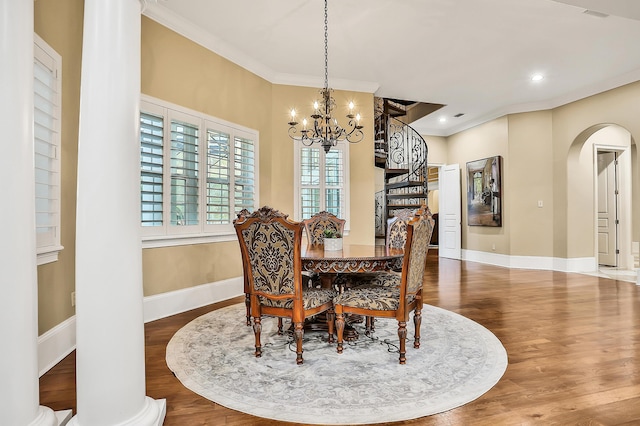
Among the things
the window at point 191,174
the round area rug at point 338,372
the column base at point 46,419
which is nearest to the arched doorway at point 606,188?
the round area rug at point 338,372

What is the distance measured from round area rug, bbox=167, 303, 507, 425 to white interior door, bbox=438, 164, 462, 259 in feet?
18.4

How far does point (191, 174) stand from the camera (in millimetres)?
4168

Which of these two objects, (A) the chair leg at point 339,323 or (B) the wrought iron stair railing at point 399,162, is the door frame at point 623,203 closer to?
(B) the wrought iron stair railing at point 399,162

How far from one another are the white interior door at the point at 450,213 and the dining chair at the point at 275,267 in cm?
684

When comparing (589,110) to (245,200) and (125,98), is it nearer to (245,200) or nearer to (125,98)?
(245,200)

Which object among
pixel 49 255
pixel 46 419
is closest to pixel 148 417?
pixel 46 419

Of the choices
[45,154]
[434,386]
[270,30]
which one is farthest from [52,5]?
[434,386]

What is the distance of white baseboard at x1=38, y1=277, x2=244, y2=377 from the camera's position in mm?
2520

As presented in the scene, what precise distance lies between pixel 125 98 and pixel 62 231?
70.1 inches

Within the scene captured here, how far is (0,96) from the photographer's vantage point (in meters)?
1.51

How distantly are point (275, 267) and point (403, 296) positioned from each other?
938 millimetres

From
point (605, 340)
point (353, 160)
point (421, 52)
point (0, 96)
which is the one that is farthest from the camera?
point (353, 160)

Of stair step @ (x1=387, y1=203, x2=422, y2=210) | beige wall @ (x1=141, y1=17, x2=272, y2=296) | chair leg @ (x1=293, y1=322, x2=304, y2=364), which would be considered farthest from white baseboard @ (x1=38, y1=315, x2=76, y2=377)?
stair step @ (x1=387, y1=203, x2=422, y2=210)

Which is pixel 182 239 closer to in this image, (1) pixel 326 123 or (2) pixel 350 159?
(1) pixel 326 123
